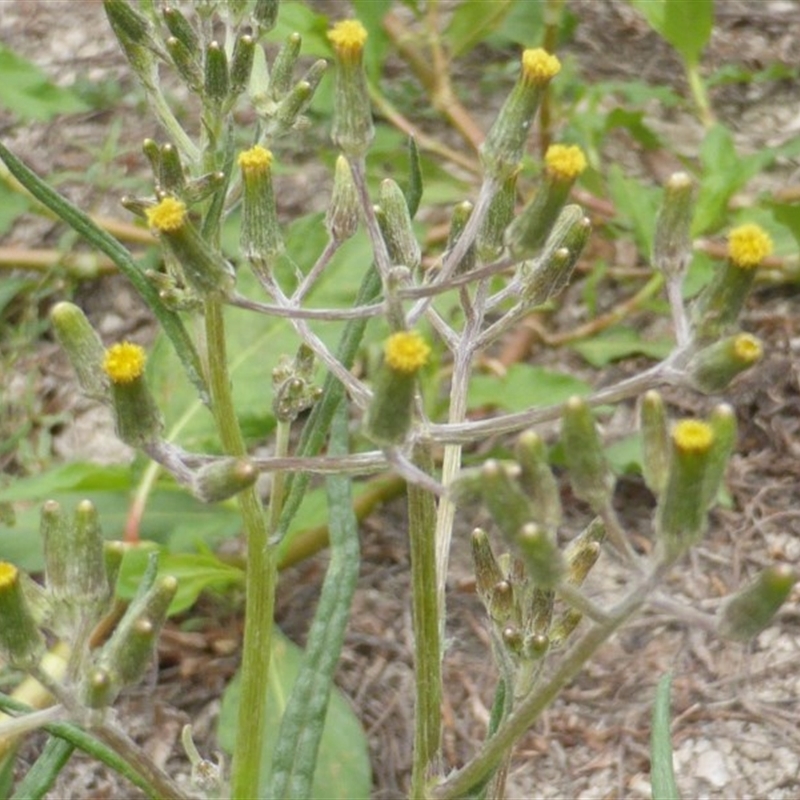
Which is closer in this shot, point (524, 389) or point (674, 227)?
point (674, 227)

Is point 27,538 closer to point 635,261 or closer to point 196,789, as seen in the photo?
point 196,789

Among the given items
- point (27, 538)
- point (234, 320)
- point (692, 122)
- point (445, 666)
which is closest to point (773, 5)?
point (692, 122)

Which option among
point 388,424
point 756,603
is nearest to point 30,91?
point 388,424

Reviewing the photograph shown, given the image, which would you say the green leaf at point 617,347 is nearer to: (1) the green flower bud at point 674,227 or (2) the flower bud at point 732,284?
(1) the green flower bud at point 674,227

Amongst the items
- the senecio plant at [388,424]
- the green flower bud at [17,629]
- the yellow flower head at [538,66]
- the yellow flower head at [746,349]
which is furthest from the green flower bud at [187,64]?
the yellow flower head at [746,349]

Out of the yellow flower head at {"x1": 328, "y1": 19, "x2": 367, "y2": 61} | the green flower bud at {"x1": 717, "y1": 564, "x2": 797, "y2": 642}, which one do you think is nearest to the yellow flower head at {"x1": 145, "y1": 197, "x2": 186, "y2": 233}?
the yellow flower head at {"x1": 328, "y1": 19, "x2": 367, "y2": 61}

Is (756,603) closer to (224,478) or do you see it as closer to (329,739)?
(224,478)
